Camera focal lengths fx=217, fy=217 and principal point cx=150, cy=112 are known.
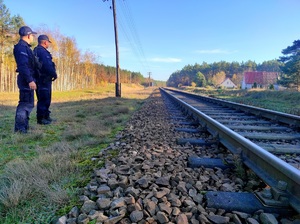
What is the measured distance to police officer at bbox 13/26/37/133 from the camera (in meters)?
4.41

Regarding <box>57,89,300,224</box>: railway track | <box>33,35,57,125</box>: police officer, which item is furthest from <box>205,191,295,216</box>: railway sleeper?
<box>33,35,57,125</box>: police officer

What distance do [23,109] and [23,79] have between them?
63 centimetres

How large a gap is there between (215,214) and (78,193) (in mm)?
1103

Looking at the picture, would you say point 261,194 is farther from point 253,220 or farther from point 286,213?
point 253,220

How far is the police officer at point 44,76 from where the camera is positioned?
5.45m

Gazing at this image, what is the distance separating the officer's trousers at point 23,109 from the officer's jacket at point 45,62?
1093mm

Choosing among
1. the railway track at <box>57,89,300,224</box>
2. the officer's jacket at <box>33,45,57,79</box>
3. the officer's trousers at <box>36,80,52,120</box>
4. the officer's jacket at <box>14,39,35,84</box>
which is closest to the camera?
the railway track at <box>57,89,300,224</box>

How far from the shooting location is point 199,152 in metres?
2.95

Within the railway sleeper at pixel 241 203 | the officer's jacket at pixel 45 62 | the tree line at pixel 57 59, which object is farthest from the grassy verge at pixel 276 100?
the tree line at pixel 57 59

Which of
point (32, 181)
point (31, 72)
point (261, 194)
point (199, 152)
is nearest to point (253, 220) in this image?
point (261, 194)

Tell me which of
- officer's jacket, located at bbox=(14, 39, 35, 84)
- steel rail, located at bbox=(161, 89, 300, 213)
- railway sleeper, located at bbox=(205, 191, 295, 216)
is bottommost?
railway sleeper, located at bbox=(205, 191, 295, 216)

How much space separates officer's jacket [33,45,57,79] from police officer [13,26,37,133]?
75cm

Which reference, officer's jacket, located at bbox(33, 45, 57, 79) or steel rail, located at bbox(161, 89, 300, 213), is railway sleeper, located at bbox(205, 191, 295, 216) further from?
officer's jacket, located at bbox(33, 45, 57, 79)

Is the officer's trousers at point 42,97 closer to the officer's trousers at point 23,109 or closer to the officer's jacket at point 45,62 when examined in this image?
the officer's jacket at point 45,62
